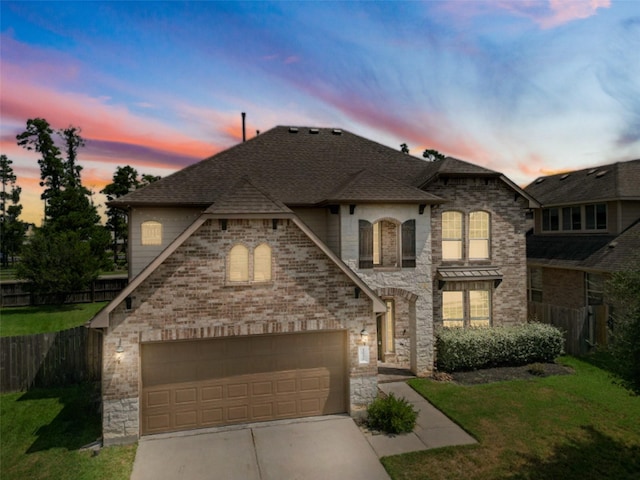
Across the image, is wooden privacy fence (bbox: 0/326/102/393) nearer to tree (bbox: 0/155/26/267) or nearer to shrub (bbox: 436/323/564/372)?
shrub (bbox: 436/323/564/372)

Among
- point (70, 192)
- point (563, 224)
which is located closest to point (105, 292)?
point (70, 192)

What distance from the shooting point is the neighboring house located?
54.3 feet

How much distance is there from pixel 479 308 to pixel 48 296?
2616 cm

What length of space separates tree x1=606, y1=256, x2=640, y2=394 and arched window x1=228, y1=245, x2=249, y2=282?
8393 mm

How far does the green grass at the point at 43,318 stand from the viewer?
781 inches

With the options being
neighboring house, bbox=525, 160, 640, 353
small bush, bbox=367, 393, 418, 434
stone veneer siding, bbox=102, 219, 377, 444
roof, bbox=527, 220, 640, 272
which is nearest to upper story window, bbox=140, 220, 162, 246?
stone veneer siding, bbox=102, 219, 377, 444

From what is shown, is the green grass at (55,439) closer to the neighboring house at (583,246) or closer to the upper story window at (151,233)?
the upper story window at (151,233)

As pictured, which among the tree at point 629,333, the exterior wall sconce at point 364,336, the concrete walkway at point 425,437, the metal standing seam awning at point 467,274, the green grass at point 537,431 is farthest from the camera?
the metal standing seam awning at point 467,274

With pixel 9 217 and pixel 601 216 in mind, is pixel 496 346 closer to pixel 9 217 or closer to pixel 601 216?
pixel 601 216

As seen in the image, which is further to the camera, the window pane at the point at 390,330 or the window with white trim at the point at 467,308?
the window with white trim at the point at 467,308

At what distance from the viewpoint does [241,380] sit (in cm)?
1056

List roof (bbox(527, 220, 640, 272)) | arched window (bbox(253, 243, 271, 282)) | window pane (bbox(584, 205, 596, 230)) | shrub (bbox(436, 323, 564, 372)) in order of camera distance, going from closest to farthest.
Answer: arched window (bbox(253, 243, 271, 282)) < shrub (bbox(436, 323, 564, 372)) < roof (bbox(527, 220, 640, 272)) < window pane (bbox(584, 205, 596, 230))

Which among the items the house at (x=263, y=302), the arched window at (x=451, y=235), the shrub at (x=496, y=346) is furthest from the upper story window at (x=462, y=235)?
the shrub at (x=496, y=346)

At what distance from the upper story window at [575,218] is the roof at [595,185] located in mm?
563
